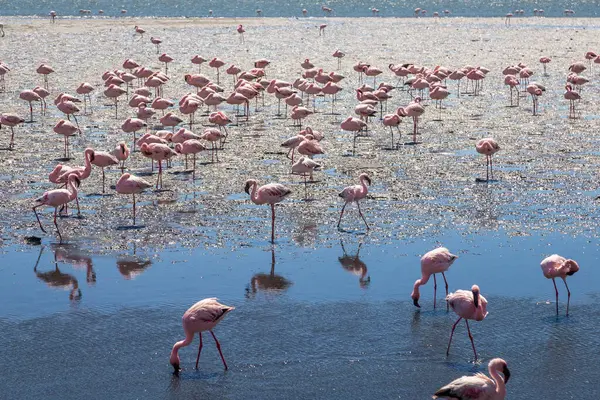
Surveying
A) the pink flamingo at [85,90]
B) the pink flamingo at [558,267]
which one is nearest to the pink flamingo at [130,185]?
the pink flamingo at [558,267]

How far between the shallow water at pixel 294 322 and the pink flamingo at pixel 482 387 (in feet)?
2.58

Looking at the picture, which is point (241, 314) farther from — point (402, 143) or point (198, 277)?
point (402, 143)

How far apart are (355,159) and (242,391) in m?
8.74

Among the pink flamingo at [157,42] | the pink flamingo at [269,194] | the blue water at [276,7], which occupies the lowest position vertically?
the pink flamingo at [269,194]

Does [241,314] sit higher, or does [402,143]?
[402,143]

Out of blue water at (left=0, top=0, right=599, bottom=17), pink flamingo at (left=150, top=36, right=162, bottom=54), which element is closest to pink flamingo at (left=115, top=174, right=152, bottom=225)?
pink flamingo at (left=150, top=36, right=162, bottom=54)

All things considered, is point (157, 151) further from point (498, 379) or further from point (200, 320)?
point (498, 379)

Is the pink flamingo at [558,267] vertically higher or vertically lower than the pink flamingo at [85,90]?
lower

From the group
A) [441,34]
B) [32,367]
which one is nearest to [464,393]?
[32,367]

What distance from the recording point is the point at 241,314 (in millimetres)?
9539

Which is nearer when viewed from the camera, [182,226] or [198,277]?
[198,277]

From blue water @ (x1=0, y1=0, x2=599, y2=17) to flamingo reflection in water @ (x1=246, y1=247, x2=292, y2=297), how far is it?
43666 mm

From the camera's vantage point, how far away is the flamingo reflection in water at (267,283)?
33.5ft

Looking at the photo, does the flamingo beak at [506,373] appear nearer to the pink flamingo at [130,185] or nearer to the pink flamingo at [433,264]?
the pink flamingo at [433,264]
